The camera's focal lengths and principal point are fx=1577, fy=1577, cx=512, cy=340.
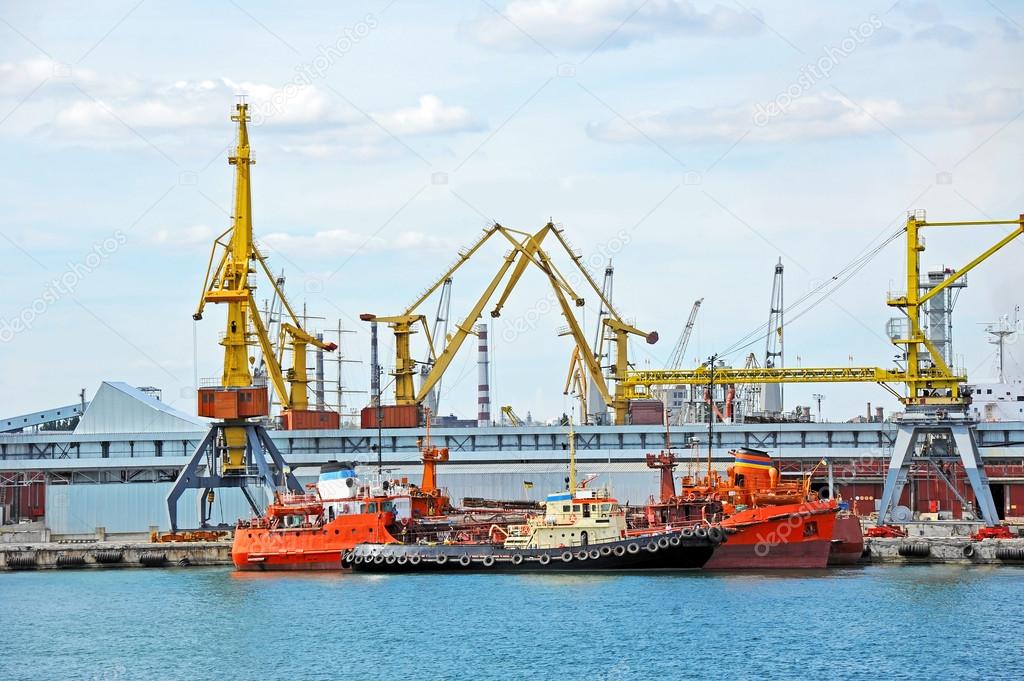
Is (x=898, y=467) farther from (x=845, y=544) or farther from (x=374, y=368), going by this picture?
(x=374, y=368)

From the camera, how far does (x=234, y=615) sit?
5712 cm

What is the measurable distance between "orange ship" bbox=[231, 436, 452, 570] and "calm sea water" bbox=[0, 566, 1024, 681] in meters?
3.67

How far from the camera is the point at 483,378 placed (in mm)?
130000

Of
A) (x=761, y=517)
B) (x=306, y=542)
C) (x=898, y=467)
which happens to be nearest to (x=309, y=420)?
(x=306, y=542)

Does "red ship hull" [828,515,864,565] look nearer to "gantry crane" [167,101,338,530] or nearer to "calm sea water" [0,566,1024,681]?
"calm sea water" [0,566,1024,681]

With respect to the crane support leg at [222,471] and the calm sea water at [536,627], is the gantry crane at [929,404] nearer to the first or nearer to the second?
the calm sea water at [536,627]

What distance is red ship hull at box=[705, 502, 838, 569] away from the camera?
63.1m

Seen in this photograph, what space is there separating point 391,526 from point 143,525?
27.6m

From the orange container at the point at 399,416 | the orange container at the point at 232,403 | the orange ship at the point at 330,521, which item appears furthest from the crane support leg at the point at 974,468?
the orange container at the point at 399,416

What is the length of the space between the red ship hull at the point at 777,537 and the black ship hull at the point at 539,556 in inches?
32.5

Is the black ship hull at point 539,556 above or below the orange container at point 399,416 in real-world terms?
below

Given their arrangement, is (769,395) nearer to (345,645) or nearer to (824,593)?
(824,593)

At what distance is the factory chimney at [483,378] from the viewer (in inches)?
5039

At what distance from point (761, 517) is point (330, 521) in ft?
64.1
